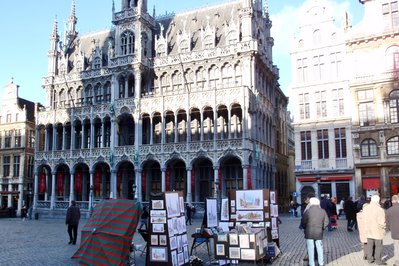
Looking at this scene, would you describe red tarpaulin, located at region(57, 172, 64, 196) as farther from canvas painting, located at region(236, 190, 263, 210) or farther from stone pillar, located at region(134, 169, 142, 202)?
canvas painting, located at region(236, 190, 263, 210)

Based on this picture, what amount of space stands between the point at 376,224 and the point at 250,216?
393cm

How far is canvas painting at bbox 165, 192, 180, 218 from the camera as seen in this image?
39.9 ft

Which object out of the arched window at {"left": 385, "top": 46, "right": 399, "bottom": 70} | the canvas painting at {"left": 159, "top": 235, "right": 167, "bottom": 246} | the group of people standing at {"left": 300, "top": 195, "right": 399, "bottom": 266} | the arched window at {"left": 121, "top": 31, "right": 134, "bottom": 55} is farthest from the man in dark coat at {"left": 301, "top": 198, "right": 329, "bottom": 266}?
the arched window at {"left": 121, "top": 31, "right": 134, "bottom": 55}

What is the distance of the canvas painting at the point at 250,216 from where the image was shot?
47.1 feet

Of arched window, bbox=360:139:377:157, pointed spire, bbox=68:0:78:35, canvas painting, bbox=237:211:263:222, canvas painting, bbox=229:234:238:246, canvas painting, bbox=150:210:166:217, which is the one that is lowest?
canvas painting, bbox=229:234:238:246

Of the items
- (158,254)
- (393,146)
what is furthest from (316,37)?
(158,254)

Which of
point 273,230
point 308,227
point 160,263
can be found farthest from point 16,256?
point 308,227

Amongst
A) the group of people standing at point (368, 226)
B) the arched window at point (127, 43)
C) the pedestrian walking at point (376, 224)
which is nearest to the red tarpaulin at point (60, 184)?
the arched window at point (127, 43)

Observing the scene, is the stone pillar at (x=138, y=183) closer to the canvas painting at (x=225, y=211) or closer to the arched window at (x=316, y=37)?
the arched window at (x=316, y=37)

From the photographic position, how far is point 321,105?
4072cm

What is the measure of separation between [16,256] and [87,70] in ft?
118

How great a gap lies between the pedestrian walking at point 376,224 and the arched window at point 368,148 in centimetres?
2603

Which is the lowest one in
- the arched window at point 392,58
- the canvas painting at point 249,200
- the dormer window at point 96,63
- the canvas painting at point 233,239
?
the canvas painting at point 233,239

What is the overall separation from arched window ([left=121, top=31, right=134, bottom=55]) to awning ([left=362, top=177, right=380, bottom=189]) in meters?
26.5
